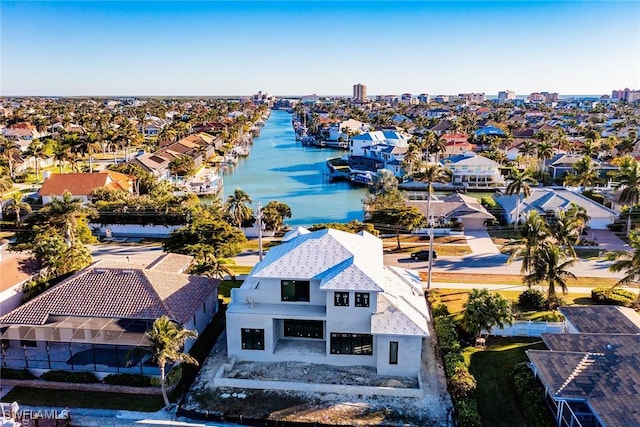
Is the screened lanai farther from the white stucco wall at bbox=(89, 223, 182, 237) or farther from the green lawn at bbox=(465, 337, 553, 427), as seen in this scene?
the white stucco wall at bbox=(89, 223, 182, 237)

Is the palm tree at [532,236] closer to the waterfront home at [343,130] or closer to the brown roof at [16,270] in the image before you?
the brown roof at [16,270]

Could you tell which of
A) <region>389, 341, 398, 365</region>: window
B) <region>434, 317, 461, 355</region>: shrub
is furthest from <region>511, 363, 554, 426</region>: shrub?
<region>389, 341, 398, 365</region>: window

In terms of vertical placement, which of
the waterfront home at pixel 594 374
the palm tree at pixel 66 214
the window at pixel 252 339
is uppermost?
the palm tree at pixel 66 214

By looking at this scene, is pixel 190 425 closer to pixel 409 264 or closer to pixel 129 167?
pixel 409 264

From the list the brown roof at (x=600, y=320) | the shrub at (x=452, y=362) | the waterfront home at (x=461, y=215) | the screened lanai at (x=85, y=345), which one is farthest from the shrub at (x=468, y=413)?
the waterfront home at (x=461, y=215)

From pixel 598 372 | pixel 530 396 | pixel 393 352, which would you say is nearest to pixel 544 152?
pixel 598 372
